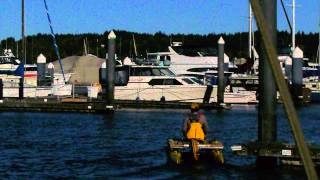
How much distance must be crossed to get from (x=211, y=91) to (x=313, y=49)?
312 ft

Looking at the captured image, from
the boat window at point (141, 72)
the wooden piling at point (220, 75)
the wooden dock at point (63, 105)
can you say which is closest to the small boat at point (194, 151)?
the wooden dock at point (63, 105)

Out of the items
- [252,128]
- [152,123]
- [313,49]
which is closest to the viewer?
[252,128]

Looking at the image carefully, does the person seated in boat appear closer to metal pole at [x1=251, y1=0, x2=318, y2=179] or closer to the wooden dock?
metal pole at [x1=251, y1=0, x2=318, y2=179]

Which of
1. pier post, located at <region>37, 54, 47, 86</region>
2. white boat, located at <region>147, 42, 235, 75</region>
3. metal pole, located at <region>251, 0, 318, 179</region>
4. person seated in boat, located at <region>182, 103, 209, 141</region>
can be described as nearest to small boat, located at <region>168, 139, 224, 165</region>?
person seated in boat, located at <region>182, 103, 209, 141</region>

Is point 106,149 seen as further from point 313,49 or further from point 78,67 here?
point 313,49

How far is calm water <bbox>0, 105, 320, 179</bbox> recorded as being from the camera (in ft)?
59.8

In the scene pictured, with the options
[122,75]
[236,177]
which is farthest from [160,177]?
[122,75]

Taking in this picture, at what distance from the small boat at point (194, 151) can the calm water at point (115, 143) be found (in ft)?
0.99

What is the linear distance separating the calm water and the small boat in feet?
0.99

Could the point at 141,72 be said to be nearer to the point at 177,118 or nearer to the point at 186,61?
the point at 177,118

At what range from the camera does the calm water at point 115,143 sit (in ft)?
59.8

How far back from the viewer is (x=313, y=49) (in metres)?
144

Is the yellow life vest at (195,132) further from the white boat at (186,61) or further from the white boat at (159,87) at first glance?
the white boat at (186,61)

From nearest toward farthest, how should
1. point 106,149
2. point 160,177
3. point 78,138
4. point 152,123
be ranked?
point 160,177, point 106,149, point 78,138, point 152,123
